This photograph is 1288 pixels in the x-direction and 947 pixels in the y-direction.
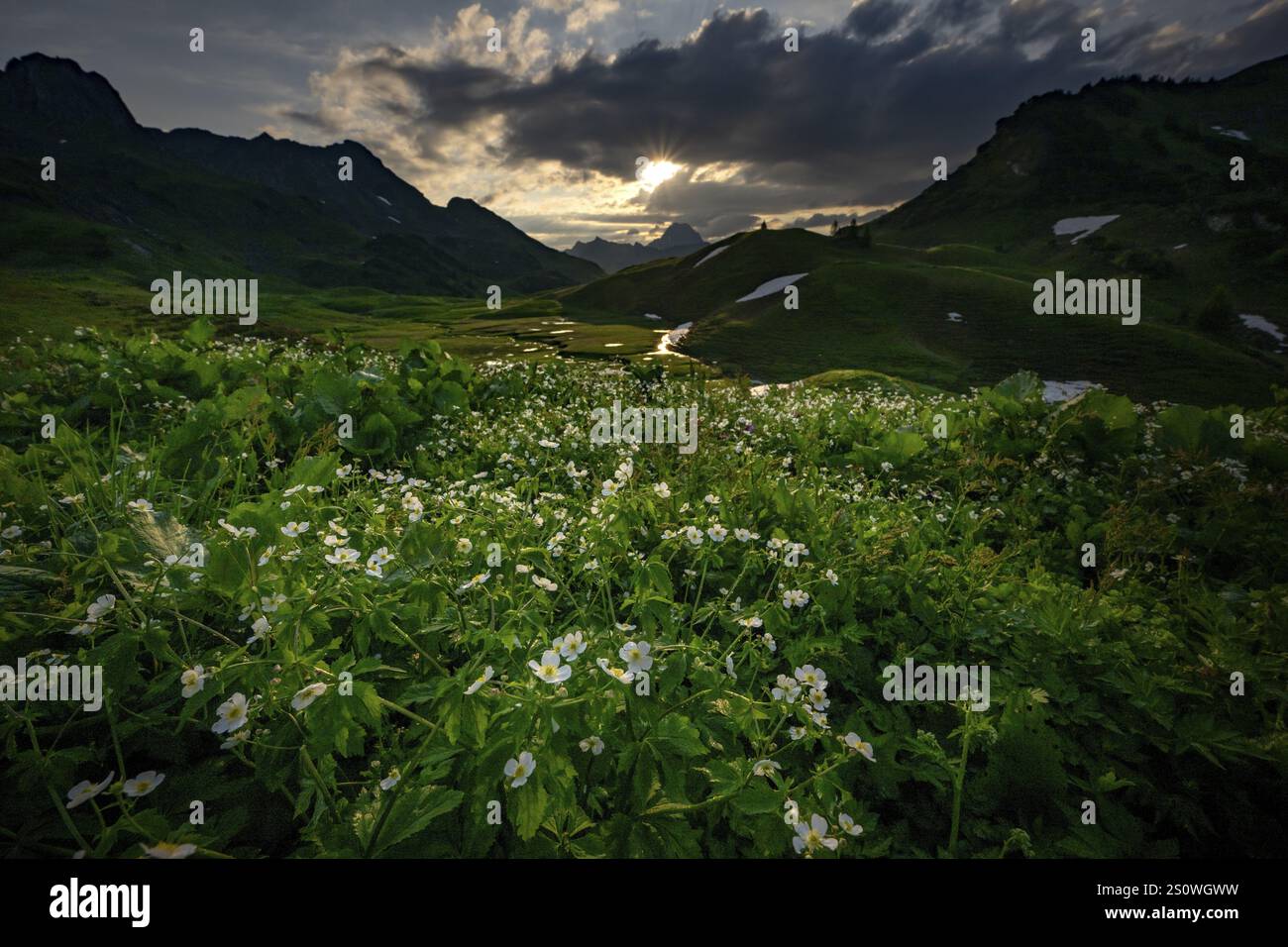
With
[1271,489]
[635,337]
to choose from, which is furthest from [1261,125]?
[1271,489]

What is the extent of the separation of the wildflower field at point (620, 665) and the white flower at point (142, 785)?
12 millimetres

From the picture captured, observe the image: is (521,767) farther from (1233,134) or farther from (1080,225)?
(1233,134)

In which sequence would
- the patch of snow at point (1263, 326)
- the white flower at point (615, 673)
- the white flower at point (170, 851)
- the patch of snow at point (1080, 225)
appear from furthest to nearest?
the patch of snow at point (1080, 225)
the patch of snow at point (1263, 326)
the white flower at point (615, 673)
the white flower at point (170, 851)

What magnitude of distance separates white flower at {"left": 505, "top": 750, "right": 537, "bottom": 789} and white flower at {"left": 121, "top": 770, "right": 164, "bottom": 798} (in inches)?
52.8

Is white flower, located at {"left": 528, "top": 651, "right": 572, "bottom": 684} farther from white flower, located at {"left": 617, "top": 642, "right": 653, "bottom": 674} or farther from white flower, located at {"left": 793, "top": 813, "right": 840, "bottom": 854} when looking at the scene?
A: white flower, located at {"left": 793, "top": 813, "right": 840, "bottom": 854}

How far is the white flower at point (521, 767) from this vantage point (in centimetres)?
199

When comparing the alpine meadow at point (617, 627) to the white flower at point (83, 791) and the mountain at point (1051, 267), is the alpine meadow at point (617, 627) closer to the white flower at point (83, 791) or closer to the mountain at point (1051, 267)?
the white flower at point (83, 791)

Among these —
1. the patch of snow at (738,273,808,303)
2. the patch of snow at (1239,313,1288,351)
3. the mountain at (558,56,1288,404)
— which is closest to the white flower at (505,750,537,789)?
the mountain at (558,56,1288,404)

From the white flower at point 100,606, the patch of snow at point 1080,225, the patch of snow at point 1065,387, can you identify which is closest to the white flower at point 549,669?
the white flower at point 100,606

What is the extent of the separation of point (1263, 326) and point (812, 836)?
328ft

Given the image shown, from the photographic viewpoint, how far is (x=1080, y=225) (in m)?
127

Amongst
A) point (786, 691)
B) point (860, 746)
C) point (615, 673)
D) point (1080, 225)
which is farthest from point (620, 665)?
point (1080, 225)

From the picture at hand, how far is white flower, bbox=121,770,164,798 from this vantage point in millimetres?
2041
